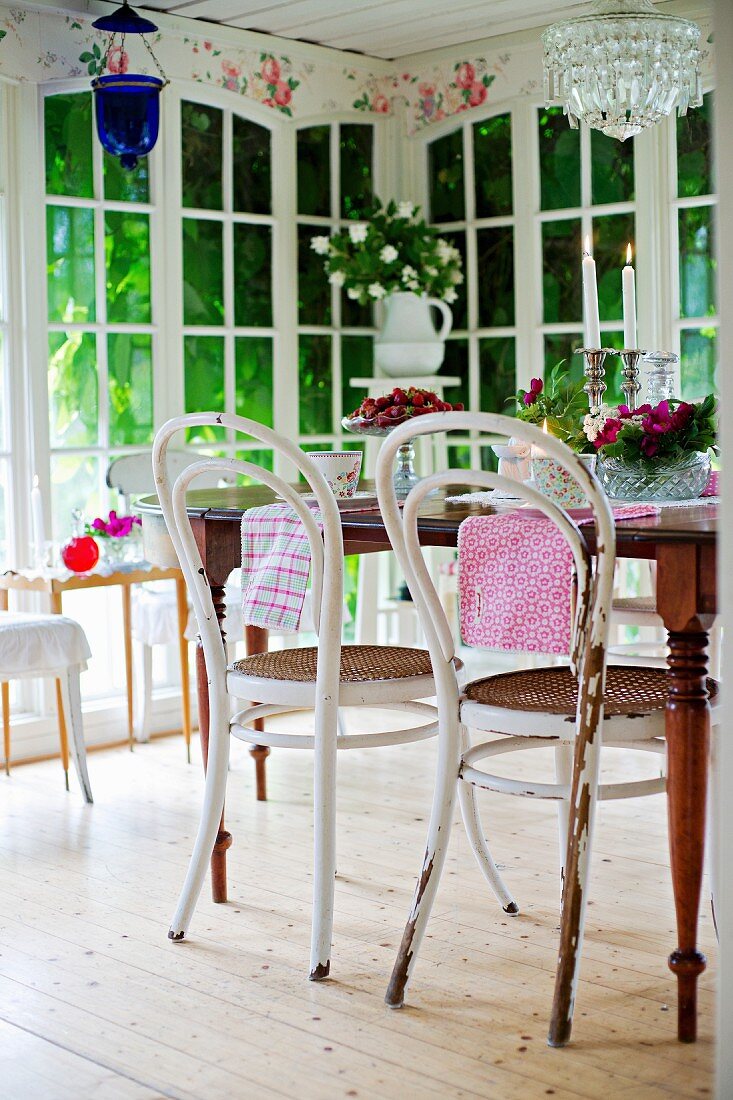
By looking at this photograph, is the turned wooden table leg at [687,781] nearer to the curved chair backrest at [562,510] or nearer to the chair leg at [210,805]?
the curved chair backrest at [562,510]

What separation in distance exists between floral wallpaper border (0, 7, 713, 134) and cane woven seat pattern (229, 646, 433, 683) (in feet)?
7.42

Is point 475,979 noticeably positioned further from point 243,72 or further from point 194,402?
point 243,72

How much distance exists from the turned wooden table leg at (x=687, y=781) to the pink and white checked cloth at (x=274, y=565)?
2.32ft

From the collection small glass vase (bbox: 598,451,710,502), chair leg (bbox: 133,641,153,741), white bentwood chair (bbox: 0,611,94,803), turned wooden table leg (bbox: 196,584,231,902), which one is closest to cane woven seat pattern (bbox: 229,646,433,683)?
turned wooden table leg (bbox: 196,584,231,902)

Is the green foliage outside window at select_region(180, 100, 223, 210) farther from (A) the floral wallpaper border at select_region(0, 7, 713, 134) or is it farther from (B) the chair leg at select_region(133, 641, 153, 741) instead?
(B) the chair leg at select_region(133, 641, 153, 741)

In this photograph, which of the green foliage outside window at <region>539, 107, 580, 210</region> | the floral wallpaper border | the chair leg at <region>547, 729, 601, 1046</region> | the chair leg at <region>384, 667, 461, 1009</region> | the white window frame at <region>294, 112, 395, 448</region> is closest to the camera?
the chair leg at <region>547, 729, 601, 1046</region>

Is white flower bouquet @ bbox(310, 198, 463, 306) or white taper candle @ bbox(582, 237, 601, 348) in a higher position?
white flower bouquet @ bbox(310, 198, 463, 306)

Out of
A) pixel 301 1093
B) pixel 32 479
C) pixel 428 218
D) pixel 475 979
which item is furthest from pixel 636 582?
pixel 301 1093

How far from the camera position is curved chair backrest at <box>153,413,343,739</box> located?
2.38m

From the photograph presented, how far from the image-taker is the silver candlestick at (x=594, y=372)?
107 inches

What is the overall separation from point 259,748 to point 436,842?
1.38 meters

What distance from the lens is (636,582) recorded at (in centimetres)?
466

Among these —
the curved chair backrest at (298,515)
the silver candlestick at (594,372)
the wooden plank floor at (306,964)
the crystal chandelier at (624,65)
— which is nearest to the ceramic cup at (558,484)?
the silver candlestick at (594,372)

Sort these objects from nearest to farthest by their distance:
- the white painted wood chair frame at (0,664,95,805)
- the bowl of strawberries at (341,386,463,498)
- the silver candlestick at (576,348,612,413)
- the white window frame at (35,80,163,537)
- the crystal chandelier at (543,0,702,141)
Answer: the silver candlestick at (576,348,612,413), the bowl of strawberries at (341,386,463,498), the crystal chandelier at (543,0,702,141), the white painted wood chair frame at (0,664,95,805), the white window frame at (35,80,163,537)
